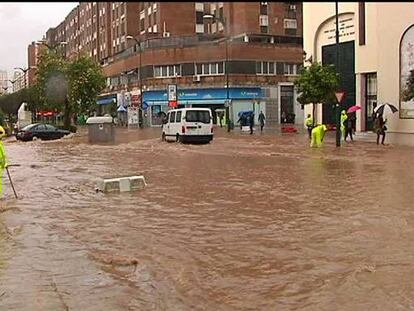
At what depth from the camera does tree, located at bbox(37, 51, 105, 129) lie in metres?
55.8

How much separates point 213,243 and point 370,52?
29.3 metres

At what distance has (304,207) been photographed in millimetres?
12250

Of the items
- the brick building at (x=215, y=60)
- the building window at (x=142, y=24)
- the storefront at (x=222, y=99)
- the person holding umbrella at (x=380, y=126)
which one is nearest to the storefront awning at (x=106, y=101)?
the brick building at (x=215, y=60)

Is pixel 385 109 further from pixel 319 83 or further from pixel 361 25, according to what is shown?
pixel 361 25

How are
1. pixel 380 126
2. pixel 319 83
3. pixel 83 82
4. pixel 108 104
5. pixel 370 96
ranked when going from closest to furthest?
pixel 380 126, pixel 319 83, pixel 370 96, pixel 83 82, pixel 108 104

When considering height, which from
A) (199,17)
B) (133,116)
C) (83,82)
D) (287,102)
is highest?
(199,17)

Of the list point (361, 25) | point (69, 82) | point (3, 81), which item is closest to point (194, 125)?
point (361, 25)

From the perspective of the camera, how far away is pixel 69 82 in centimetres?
5544

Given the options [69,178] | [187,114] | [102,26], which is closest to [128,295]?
[69,178]

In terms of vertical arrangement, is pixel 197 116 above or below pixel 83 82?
below

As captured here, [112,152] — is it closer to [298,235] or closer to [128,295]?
[298,235]

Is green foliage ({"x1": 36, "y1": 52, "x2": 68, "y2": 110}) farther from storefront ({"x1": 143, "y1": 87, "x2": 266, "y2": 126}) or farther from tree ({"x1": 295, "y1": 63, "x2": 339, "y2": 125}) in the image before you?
tree ({"x1": 295, "y1": 63, "x2": 339, "y2": 125})

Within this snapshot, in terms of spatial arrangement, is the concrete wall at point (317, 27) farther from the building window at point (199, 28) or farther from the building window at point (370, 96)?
the building window at point (199, 28)

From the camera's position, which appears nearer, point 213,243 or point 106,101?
point 213,243
